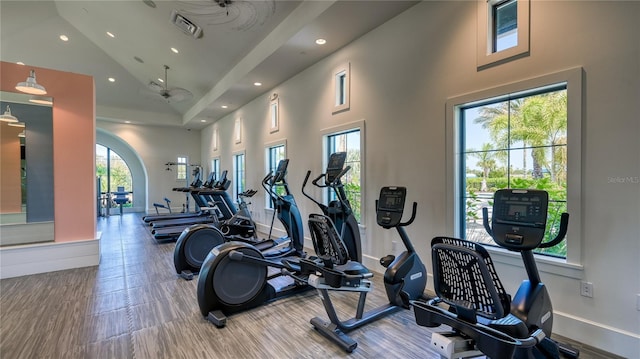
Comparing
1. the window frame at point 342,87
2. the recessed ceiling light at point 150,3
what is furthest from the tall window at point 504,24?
the recessed ceiling light at point 150,3

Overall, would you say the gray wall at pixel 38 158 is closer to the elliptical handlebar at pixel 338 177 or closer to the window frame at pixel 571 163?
the elliptical handlebar at pixel 338 177

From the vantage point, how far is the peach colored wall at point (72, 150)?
14.6 ft

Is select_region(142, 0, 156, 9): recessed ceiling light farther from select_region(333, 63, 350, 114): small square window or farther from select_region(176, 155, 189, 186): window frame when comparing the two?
select_region(176, 155, 189, 186): window frame

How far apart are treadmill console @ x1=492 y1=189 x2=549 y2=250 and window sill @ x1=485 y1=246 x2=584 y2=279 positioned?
41.7 inches

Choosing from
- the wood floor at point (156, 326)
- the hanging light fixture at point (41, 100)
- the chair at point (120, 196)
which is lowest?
the wood floor at point (156, 326)

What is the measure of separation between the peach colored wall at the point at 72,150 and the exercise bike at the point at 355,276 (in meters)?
4.14

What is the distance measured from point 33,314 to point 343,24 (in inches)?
202

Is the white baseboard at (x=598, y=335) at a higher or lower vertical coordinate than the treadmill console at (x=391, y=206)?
lower

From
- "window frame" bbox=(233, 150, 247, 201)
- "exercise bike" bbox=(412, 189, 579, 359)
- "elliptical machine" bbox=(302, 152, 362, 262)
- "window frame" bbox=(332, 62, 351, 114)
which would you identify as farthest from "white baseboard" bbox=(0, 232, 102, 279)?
"exercise bike" bbox=(412, 189, 579, 359)

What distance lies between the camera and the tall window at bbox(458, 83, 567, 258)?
267cm

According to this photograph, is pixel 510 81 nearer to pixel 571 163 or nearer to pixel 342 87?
pixel 571 163

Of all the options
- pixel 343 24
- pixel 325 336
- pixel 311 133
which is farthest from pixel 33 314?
pixel 343 24

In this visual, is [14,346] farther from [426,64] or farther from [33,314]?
[426,64]

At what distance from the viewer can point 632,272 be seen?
2221 millimetres
